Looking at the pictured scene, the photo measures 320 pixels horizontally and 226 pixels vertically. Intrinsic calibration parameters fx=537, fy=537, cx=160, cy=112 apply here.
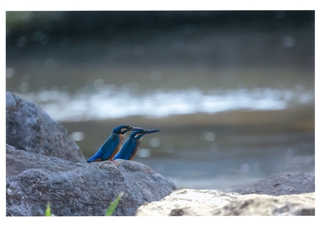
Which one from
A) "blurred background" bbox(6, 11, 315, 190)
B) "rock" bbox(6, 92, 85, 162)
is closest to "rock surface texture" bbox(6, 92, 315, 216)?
"rock" bbox(6, 92, 85, 162)

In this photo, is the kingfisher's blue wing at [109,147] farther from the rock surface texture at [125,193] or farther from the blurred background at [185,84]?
the blurred background at [185,84]

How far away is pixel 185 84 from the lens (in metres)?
8.19

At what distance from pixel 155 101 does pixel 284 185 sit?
3750 millimetres

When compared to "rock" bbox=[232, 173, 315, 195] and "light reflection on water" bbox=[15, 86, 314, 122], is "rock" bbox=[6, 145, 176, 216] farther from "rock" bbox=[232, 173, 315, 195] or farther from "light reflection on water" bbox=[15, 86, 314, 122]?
"light reflection on water" bbox=[15, 86, 314, 122]

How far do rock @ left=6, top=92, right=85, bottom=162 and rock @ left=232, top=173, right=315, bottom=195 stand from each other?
1547mm

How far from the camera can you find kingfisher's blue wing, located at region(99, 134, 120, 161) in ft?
11.7

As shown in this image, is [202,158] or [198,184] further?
[202,158]

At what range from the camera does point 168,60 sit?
8820 mm

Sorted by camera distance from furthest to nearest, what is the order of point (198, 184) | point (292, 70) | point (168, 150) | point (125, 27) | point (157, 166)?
point (292, 70) < point (125, 27) < point (168, 150) < point (157, 166) < point (198, 184)

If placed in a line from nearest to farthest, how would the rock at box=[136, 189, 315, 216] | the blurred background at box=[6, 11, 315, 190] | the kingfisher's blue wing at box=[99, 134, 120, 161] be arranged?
the rock at box=[136, 189, 315, 216] → the kingfisher's blue wing at box=[99, 134, 120, 161] → the blurred background at box=[6, 11, 315, 190]

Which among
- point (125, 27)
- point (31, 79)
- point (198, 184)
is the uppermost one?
point (125, 27)

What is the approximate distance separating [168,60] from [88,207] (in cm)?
609
